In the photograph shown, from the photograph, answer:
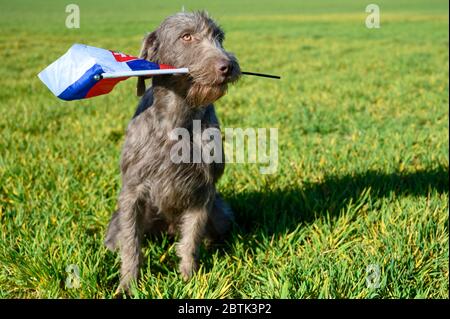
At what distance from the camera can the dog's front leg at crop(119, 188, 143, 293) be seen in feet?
10.8

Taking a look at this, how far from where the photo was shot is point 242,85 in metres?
11.7

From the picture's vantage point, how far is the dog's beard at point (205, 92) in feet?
9.42

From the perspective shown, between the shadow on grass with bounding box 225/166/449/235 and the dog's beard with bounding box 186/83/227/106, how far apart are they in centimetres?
139


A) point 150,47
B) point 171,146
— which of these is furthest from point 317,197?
point 150,47

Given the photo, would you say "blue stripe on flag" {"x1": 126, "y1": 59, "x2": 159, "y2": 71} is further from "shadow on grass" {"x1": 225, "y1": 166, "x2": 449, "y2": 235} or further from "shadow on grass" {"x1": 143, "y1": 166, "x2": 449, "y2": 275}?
"shadow on grass" {"x1": 225, "y1": 166, "x2": 449, "y2": 235}

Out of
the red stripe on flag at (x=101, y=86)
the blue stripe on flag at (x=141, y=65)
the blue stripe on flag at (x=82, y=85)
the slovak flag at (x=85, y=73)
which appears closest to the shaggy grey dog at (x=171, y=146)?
the blue stripe on flag at (x=141, y=65)

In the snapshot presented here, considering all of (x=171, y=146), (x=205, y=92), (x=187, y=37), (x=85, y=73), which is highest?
(x=187, y=37)

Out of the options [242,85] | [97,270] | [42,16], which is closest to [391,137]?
[97,270]

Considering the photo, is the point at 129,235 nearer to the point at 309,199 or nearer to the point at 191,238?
the point at 191,238

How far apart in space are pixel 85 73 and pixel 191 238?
1.50 m

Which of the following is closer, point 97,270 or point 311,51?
point 97,270

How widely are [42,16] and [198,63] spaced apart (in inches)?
1369

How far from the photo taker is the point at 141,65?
2.87 meters
